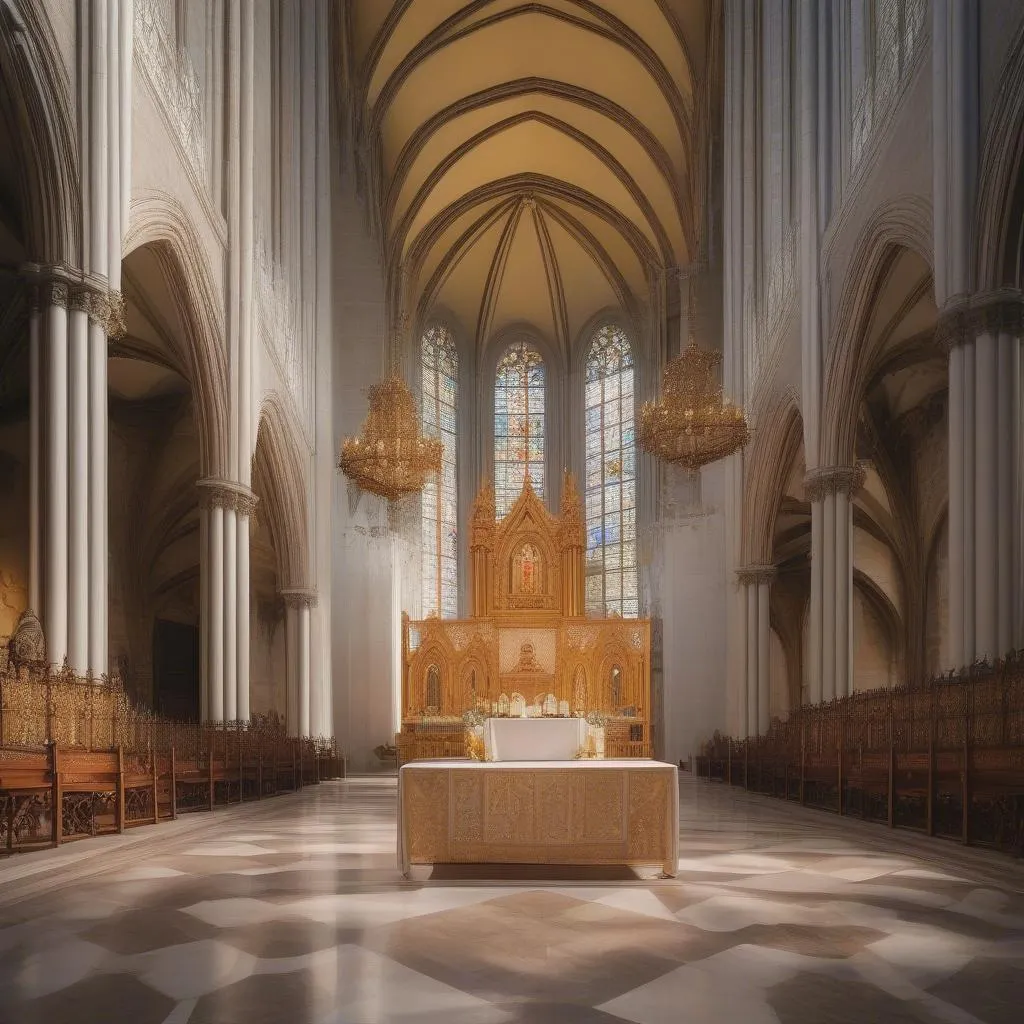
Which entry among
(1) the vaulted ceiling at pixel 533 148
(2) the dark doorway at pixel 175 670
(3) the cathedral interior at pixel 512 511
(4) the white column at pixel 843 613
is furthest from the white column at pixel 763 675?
(2) the dark doorway at pixel 175 670

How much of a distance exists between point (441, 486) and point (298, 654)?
14876 millimetres

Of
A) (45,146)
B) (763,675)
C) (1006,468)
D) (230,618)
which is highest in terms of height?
(45,146)

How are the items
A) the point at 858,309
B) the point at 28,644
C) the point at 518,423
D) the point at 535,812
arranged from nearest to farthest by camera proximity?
the point at 535,812 < the point at 28,644 < the point at 858,309 < the point at 518,423

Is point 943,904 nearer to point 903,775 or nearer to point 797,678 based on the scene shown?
point 903,775

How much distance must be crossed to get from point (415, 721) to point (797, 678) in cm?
1138

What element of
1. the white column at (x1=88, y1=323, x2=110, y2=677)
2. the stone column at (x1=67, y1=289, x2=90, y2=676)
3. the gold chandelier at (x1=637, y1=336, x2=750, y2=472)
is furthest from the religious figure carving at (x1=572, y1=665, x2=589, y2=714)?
the stone column at (x1=67, y1=289, x2=90, y2=676)

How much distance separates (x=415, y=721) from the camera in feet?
81.4

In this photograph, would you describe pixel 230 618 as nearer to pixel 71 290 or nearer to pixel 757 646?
pixel 71 290

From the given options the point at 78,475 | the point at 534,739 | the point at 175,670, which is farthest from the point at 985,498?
the point at 175,670

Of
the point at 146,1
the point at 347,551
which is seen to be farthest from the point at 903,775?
the point at 347,551

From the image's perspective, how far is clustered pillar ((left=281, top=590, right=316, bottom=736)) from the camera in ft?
71.1

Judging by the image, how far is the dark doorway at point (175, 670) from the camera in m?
25.5

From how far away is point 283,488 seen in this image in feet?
67.6

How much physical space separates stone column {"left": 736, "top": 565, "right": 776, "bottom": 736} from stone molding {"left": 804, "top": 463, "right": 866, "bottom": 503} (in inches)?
234
